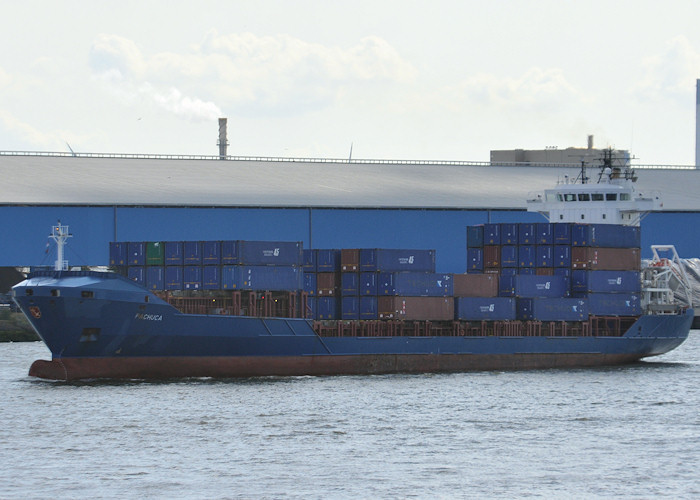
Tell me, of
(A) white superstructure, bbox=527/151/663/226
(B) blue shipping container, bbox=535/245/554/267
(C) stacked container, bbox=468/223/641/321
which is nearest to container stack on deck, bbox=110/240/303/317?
(C) stacked container, bbox=468/223/641/321

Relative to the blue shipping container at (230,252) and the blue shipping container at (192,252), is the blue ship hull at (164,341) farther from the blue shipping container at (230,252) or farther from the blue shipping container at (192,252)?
the blue shipping container at (192,252)

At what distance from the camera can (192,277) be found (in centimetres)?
5562

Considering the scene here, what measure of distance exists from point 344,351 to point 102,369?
11.2m

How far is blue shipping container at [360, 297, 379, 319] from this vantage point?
59.5 meters

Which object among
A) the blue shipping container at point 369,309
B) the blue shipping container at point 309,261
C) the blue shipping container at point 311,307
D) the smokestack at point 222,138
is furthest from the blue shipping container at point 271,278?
the smokestack at point 222,138

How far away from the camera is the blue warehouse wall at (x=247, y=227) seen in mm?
89688

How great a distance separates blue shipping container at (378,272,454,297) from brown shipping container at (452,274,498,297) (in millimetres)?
1059

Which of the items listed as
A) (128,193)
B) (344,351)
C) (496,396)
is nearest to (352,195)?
(128,193)

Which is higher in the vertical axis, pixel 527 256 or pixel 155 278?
pixel 527 256

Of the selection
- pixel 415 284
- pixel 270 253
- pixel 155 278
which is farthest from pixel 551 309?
pixel 155 278

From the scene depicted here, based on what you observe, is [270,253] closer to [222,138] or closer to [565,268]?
[565,268]

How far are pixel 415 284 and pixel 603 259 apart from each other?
1171 cm

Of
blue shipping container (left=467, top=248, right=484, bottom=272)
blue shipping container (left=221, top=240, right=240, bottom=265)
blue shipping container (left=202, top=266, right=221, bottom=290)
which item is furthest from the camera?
blue shipping container (left=467, top=248, right=484, bottom=272)

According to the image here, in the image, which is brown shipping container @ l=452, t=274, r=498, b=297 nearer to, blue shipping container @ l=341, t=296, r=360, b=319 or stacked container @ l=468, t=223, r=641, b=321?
stacked container @ l=468, t=223, r=641, b=321
